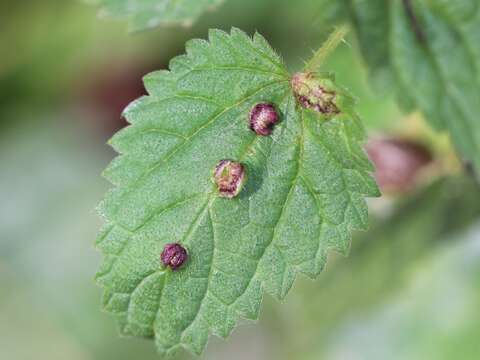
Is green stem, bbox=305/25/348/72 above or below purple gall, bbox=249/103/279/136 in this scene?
above

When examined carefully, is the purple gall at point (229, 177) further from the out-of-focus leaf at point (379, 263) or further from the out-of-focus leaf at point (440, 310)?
the out-of-focus leaf at point (440, 310)

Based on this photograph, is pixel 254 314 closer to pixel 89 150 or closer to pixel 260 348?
pixel 260 348

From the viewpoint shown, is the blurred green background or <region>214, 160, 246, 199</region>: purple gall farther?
the blurred green background

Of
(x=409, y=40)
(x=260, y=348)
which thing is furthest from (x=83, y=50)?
(x=409, y=40)

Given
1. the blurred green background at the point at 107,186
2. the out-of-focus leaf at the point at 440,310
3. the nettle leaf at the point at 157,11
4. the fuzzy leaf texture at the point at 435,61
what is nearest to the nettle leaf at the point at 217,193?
the nettle leaf at the point at 157,11

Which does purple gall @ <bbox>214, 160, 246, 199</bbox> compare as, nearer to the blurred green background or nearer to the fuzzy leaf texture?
the fuzzy leaf texture

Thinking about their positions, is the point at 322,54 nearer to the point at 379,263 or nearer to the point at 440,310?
the point at 379,263

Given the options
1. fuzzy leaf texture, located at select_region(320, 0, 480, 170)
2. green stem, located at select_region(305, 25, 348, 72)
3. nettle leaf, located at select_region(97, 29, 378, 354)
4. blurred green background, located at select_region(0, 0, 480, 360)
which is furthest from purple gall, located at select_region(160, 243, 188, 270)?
blurred green background, located at select_region(0, 0, 480, 360)
